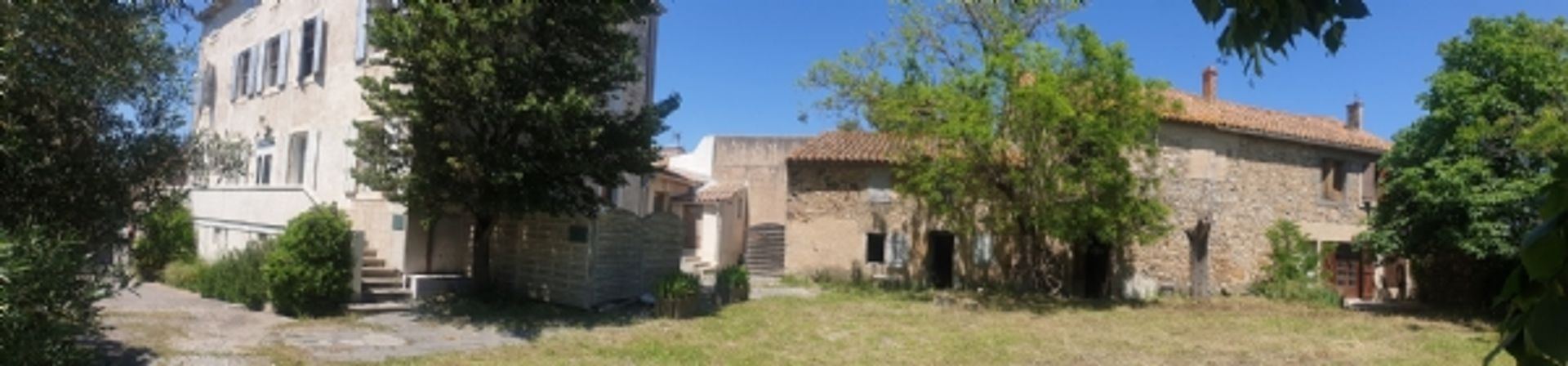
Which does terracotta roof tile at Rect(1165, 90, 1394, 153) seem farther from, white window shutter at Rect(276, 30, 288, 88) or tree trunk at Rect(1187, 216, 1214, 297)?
white window shutter at Rect(276, 30, 288, 88)

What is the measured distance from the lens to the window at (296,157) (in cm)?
1889

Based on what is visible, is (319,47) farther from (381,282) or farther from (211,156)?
(211,156)

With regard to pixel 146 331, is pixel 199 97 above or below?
above

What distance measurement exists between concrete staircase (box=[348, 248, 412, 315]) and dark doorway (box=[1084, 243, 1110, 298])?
16.4 meters

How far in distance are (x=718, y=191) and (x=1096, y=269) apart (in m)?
13.0

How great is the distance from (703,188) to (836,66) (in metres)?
9.11

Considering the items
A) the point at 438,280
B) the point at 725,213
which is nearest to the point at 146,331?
the point at 438,280

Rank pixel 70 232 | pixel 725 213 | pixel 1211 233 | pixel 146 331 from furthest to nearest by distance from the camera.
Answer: pixel 725 213 → pixel 1211 233 → pixel 146 331 → pixel 70 232

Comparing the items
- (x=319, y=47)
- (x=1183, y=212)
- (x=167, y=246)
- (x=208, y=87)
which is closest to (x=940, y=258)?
(x=1183, y=212)

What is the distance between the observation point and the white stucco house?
16.5 m

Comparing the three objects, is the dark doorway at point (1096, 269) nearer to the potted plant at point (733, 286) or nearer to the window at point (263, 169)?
the potted plant at point (733, 286)

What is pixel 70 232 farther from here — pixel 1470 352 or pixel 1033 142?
pixel 1470 352

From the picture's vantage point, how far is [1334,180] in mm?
24812

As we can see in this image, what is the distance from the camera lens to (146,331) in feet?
38.4
